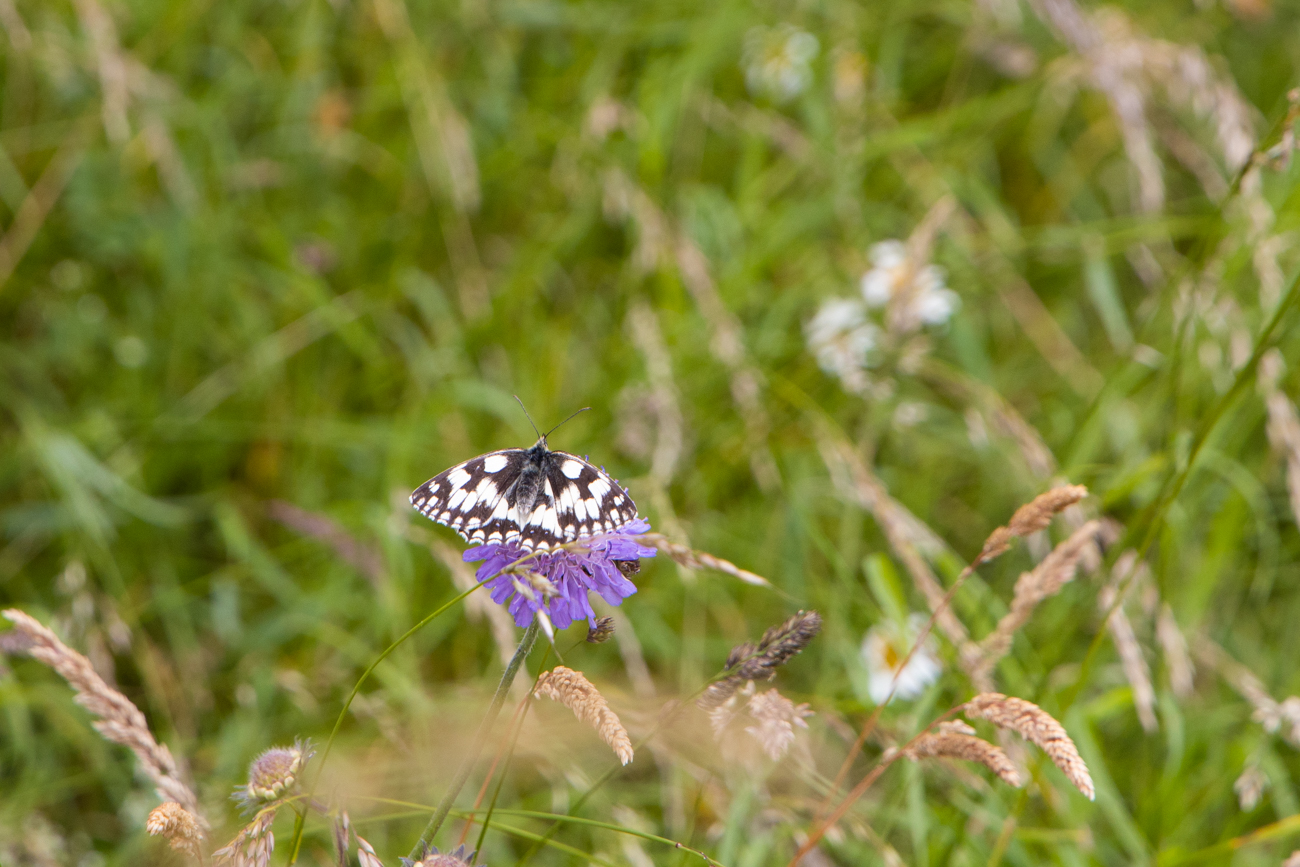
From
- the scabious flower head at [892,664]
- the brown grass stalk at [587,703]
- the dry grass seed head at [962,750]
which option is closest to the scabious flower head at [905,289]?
the scabious flower head at [892,664]

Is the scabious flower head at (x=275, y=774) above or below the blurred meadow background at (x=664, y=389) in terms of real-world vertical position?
below

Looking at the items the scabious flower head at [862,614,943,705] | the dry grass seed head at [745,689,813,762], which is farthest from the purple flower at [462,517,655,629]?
the scabious flower head at [862,614,943,705]

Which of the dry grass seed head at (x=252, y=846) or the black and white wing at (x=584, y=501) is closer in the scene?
the dry grass seed head at (x=252, y=846)

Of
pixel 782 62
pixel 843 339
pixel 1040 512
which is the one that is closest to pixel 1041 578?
pixel 1040 512

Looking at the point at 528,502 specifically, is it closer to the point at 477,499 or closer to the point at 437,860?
the point at 477,499

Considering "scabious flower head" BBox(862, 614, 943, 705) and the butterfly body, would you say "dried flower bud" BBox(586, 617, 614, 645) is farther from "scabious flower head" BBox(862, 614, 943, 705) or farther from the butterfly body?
"scabious flower head" BBox(862, 614, 943, 705)

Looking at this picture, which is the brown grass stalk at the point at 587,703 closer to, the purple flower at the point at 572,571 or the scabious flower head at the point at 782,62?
the purple flower at the point at 572,571

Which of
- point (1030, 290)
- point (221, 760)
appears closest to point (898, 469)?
point (1030, 290)

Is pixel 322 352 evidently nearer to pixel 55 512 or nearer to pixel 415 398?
pixel 415 398
